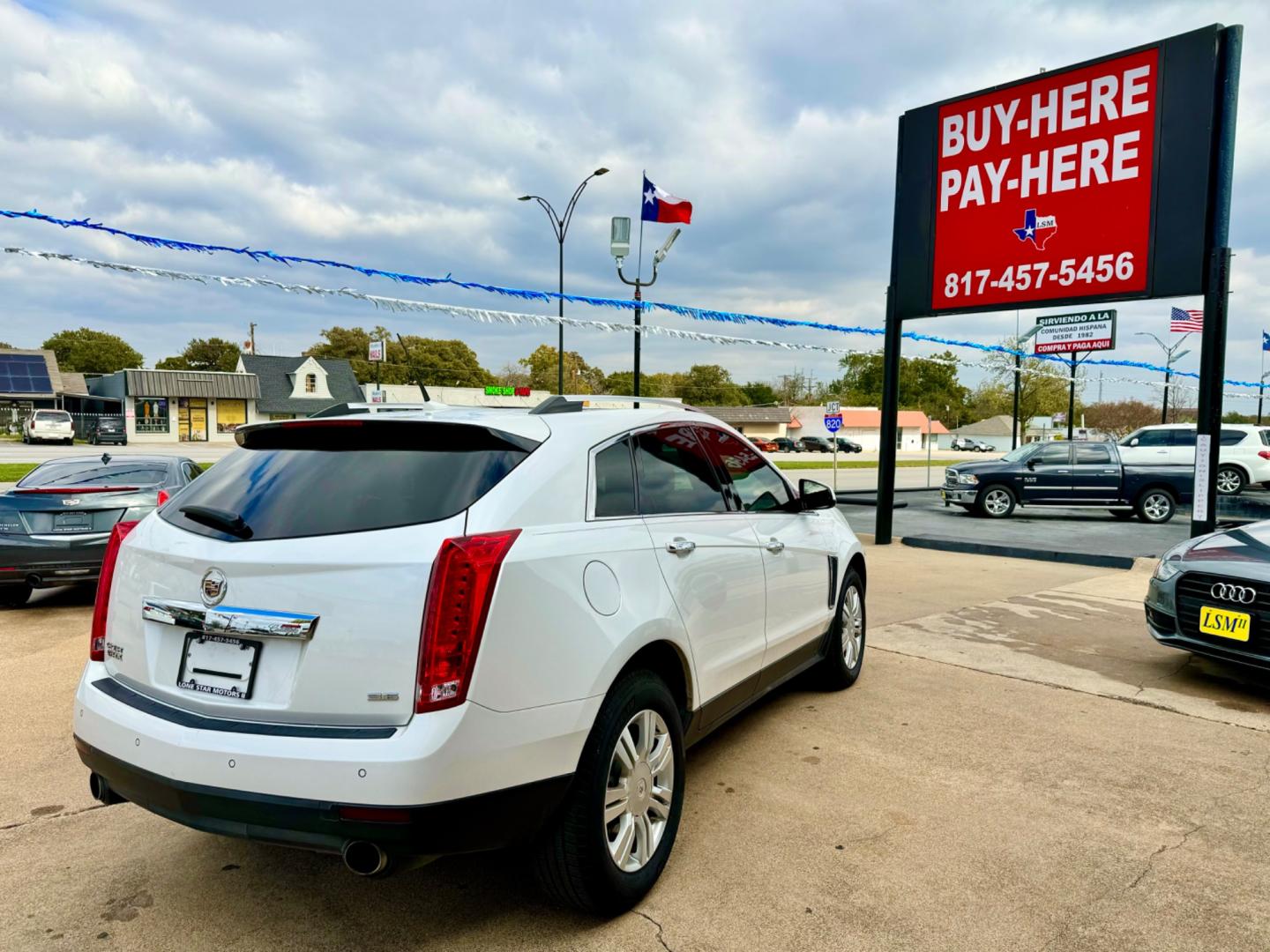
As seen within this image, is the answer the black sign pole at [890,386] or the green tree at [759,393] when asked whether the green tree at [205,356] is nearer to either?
the green tree at [759,393]

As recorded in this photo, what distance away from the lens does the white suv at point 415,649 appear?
228 cm

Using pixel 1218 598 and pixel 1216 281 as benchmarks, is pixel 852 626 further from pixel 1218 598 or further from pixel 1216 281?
pixel 1216 281

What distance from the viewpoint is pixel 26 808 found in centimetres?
353

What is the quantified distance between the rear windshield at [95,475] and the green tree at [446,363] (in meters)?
76.3

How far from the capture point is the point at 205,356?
3656 inches

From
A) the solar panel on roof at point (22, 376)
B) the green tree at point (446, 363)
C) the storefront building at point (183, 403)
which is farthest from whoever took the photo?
the green tree at point (446, 363)

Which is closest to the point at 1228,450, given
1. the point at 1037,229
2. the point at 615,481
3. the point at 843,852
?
the point at 1037,229

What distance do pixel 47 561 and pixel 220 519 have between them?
18.8 feet

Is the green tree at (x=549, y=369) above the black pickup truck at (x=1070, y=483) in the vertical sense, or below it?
above

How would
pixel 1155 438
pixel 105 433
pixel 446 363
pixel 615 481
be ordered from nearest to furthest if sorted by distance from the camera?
1. pixel 615 481
2. pixel 1155 438
3. pixel 105 433
4. pixel 446 363

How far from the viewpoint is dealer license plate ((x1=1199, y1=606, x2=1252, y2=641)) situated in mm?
4945

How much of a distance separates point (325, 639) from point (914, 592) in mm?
7463

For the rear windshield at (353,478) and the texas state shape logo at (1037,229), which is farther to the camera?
the texas state shape logo at (1037,229)

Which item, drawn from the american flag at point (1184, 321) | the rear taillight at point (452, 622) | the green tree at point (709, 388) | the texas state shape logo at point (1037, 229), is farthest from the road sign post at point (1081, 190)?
the green tree at point (709, 388)
